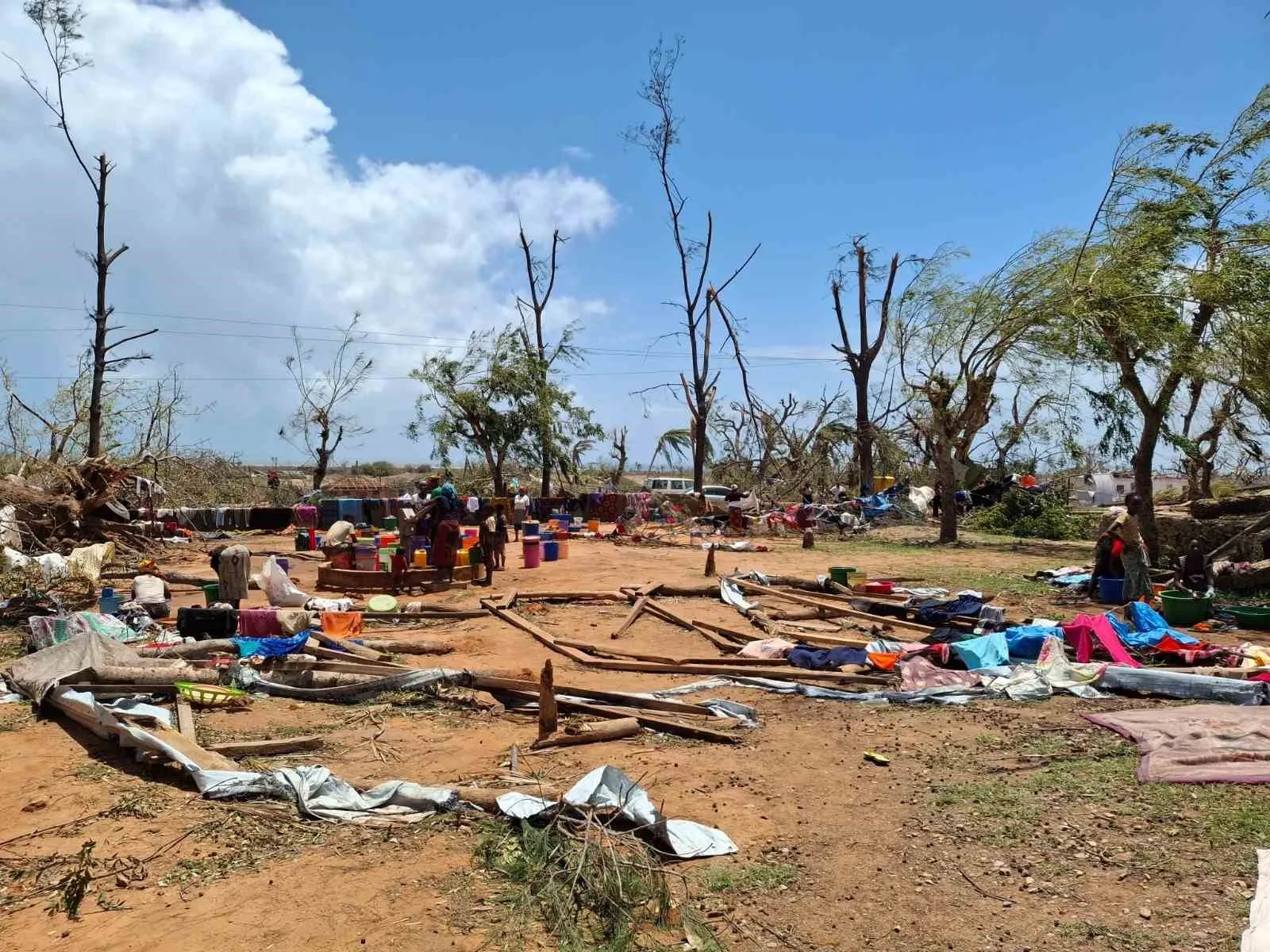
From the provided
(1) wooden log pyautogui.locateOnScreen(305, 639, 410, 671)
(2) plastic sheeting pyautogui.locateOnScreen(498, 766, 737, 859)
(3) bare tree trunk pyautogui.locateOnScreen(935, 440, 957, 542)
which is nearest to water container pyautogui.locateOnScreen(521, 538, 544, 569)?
(1) wooden log pyautogui.locateOnScreen(305, 639, 410, 671)

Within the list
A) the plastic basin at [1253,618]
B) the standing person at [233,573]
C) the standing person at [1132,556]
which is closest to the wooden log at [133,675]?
the standing person at [233,573]

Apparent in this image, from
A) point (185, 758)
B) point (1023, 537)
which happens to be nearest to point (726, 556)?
point (1023, 537)

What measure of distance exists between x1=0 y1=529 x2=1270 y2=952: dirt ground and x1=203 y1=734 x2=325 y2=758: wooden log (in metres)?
0.14

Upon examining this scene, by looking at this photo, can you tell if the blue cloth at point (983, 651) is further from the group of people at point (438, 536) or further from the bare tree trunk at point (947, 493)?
the bare tree trunk at point (947, 493)

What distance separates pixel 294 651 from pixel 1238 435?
72.2 ft

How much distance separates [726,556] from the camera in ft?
56.1

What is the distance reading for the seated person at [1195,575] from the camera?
455 inches

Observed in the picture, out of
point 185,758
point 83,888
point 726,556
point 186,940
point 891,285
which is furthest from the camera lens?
point 891,285

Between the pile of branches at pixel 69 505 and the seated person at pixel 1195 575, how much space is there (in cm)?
1718

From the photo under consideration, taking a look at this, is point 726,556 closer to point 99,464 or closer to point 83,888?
point 99,464

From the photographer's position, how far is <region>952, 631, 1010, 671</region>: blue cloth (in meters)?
7.96

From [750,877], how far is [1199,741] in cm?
329

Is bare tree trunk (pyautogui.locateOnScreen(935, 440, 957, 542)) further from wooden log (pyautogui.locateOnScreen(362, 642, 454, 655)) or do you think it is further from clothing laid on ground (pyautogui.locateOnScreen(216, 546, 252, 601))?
clothing laid on ground (pyautogui.locateOnScreen(216, 546, 252, 601))

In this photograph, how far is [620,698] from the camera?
6.86 meters
